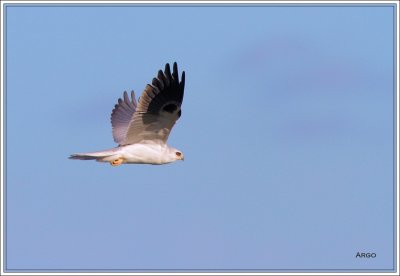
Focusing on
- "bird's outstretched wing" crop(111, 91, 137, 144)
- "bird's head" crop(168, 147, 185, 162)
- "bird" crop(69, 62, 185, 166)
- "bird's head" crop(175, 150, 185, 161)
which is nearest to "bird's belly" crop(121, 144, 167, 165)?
"bird" crop(69, 62, 185, 166)

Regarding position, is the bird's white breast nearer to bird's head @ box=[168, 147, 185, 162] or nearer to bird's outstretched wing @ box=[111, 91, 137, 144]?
bird's head @ box=[168, 147, 185, 162]

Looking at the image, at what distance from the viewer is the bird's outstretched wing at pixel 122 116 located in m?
24.9

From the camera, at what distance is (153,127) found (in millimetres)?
22828

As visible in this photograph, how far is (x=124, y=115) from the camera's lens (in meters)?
25.9

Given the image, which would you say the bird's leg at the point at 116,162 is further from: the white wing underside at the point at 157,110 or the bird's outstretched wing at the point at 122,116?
the bird's outstretched wing at the point at 122,116

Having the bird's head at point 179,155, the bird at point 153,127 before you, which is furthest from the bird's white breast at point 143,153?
the bird's head at point 179,155

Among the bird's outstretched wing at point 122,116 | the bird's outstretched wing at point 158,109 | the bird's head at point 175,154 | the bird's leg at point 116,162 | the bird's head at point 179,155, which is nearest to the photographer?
the bird's outstretched wing at point 158,109

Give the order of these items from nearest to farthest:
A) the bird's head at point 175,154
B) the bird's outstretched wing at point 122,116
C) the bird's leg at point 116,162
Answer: the bird's leg at point 116,162, the bird's head at point 175,154, the bird's outstretched wing at point 122,116

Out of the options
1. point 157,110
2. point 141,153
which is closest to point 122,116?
point 141,153

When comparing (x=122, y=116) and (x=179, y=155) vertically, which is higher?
(x=122, y=116)

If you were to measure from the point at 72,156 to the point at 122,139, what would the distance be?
7.14ft

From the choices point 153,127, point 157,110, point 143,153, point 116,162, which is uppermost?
point 157,110

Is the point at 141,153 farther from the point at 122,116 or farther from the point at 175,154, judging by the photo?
the point at 122,116

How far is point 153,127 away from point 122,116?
3.19m
